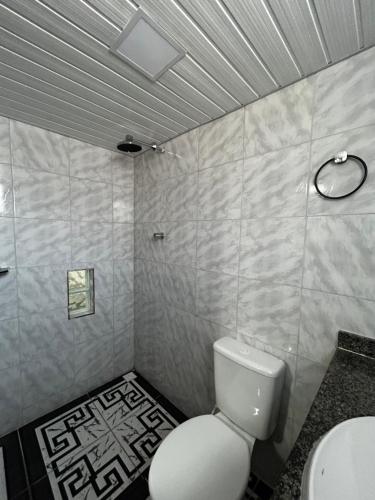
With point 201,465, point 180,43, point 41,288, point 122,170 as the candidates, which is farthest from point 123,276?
point 180,43

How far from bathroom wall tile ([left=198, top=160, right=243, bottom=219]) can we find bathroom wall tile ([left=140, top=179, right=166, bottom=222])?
426mm

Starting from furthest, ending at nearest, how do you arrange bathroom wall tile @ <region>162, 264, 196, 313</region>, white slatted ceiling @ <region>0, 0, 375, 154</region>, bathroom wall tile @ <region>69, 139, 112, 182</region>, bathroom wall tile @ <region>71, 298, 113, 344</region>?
1. bathroom wall tile @ <region>71, 298, 113, 344</region>
2. bathroom wall tile @ <region>69, 139, 112, 182</region>
3. bathroom wall tile @ <region>162, 264, 196, 313</region>
4. white slatted ceiling @ <region>0, 0, 375, 154</region>

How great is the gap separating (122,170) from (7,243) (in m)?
1.10

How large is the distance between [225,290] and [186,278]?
1.17ft

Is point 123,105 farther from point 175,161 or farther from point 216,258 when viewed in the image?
point 216,258

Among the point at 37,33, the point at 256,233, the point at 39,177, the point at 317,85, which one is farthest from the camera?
the point at 39,177

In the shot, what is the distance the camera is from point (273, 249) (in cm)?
110

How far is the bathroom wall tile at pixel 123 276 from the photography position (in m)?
2.01

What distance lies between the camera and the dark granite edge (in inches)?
33.1

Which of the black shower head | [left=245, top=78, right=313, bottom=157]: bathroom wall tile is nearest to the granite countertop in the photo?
[left=245, top=78, right=313, bottom=157]: bathroom wall tile

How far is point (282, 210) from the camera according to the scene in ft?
3.48

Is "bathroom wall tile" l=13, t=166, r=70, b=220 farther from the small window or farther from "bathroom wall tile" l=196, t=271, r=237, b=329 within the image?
"bathroom wall tile" l=196, t=271, r=237, b=329

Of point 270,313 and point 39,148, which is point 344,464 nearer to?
point 270,313

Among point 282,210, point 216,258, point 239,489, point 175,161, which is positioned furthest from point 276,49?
point 239,489
